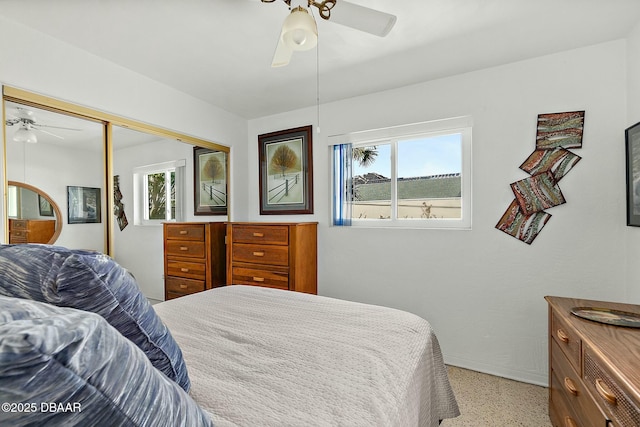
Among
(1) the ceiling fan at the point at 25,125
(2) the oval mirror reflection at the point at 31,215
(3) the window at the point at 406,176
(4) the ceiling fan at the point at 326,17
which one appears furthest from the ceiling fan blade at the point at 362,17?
(2) the oval mirror reflection at the point at 31,215

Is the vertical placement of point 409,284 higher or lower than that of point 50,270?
lower

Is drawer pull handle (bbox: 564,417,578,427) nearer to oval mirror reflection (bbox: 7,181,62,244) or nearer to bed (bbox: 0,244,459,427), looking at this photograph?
bed (bbox: 0,244,459,427)

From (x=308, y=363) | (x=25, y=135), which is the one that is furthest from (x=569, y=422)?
(x=25, y=135)

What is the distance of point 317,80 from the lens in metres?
2.63

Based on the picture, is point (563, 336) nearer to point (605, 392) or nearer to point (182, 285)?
point (605, 392)

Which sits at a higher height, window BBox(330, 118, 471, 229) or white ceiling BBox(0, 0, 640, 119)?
white ceiling BBox(0, 0, 640, 119)

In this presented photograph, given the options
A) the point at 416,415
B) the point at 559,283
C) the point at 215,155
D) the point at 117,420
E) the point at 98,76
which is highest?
the point at 98,76

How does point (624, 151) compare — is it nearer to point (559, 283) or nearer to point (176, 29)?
point (559, 283)

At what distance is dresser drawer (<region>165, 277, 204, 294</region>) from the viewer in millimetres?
2933

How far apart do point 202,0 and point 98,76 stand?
48.0 inches

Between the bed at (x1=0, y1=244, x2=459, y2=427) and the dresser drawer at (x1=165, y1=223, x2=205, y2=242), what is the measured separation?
146 cm

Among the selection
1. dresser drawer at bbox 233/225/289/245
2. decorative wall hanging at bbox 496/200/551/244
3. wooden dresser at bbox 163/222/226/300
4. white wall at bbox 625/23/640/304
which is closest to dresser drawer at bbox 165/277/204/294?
wooden dresser at bbox 163/222/226/300

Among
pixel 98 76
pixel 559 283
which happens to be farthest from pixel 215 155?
pixel 559 283

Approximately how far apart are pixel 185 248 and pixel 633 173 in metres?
3.73
